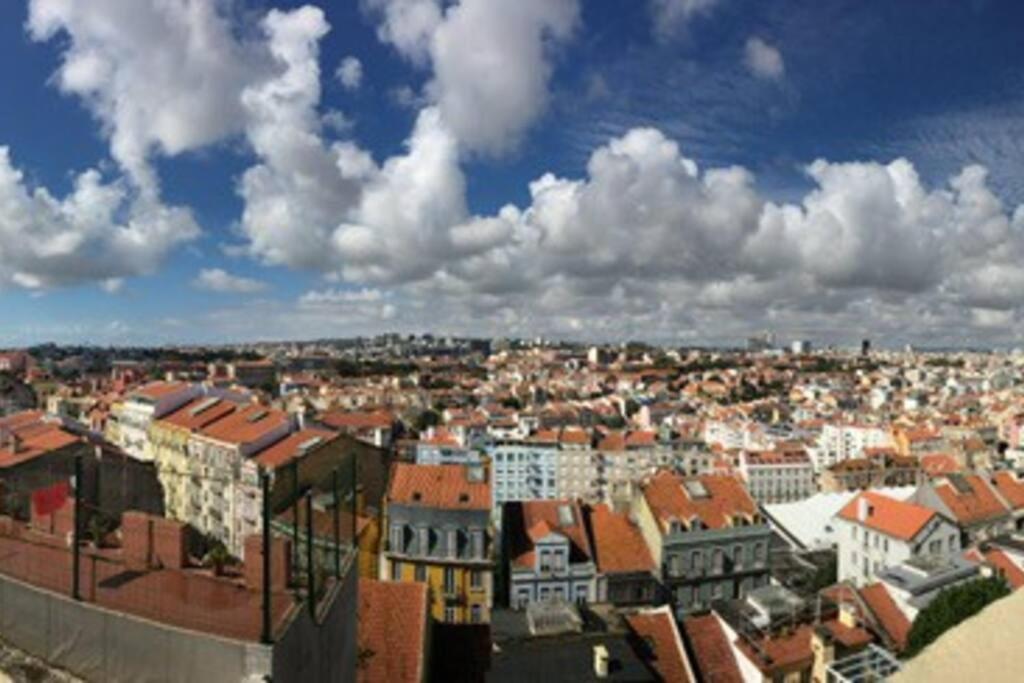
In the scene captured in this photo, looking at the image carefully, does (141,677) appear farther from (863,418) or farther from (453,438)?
(863,418)

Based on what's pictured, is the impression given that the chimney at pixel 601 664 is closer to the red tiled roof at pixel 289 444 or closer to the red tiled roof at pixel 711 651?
the red tiled roof at pixel 711 651

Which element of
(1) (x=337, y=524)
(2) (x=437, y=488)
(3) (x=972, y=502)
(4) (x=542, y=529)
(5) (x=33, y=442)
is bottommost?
(3) (x=972, y=502)

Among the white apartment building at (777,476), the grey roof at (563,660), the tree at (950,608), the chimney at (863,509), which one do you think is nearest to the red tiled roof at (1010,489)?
the chimney at (863,509)

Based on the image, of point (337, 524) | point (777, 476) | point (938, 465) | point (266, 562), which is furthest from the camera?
point (777, 476)

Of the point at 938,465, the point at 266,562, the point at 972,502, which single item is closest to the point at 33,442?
the point at 266,562

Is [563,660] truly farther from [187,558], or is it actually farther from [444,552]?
[187,558]

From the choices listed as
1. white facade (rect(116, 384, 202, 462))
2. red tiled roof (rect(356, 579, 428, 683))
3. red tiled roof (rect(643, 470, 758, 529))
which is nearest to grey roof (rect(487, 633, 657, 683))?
red tiled roof (rect(356, 579, 428, 683))
